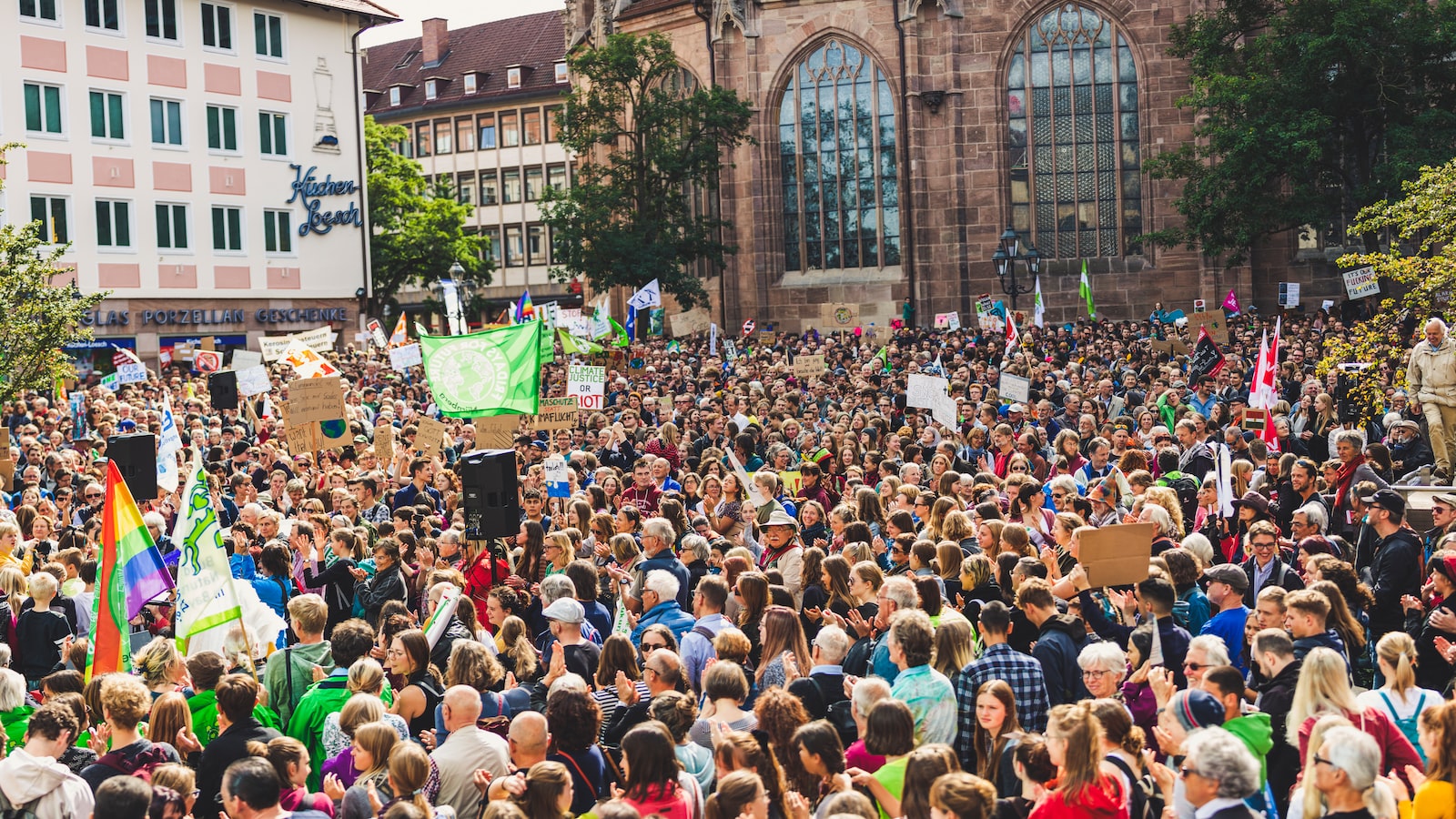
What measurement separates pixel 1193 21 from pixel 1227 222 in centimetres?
506

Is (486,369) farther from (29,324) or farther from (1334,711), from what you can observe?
(29,324)

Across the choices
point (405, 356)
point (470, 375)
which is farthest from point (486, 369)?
point (405, 356)

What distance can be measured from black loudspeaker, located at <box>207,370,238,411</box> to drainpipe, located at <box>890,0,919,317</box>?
21.4m

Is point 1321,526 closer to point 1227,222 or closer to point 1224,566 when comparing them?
point 1224,566

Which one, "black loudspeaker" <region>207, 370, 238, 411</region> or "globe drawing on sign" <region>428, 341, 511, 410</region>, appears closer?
"globe drawing on sign" <region>428, 341, 511, 410</region>

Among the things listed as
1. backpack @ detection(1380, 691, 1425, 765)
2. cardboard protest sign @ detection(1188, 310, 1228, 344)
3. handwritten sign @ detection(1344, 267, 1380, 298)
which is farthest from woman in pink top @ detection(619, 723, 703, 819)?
cardboard protest sign @ detection(1188, 310, 1228, 344)

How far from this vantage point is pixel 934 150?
133 feet

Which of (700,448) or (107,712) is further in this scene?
(700,448)

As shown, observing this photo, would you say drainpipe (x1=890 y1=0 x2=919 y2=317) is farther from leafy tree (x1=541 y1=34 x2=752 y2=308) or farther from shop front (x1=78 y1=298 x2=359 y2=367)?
shop front (x1=78 y1=298 x2=359 y2=367)

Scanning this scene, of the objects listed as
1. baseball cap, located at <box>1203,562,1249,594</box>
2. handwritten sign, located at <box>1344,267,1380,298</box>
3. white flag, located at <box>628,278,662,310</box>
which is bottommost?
baseball cap, located at <box>1203,562,1249,594</box>

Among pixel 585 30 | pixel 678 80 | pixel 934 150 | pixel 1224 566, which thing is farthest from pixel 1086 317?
pixel 1224 566

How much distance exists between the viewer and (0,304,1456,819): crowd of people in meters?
6.16

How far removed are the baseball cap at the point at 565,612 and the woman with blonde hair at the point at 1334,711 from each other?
12.3 ft

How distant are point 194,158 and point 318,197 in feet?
13.8
